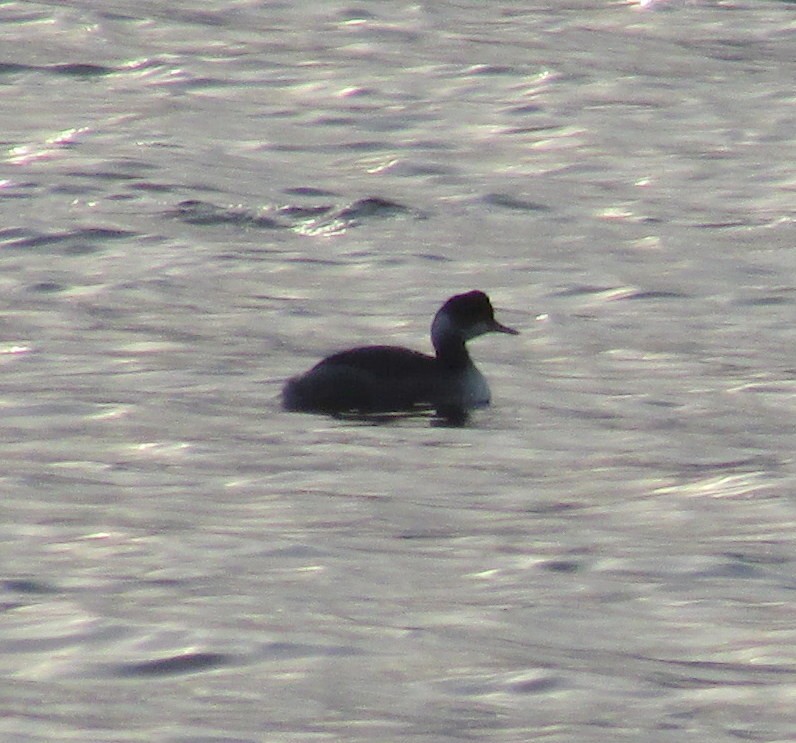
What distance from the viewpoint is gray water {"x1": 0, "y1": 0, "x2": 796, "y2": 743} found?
8.42 meters

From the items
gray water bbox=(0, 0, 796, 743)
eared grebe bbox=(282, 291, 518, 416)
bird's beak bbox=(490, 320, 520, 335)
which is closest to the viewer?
gray water bbox=(0, 0, 796, 743)

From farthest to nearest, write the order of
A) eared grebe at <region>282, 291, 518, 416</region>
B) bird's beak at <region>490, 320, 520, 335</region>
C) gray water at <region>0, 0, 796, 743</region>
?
1. bird's beak at <region>490, 320, 520, 335</region>
2. eared grebe at <region>282, 291, 518, 416</region>
3. gray water at <region>0, 0, 796, 743</region>

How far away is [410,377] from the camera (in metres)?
13.5

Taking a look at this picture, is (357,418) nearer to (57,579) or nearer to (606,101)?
(57,579)

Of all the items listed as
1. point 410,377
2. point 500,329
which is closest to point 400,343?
point 500,329

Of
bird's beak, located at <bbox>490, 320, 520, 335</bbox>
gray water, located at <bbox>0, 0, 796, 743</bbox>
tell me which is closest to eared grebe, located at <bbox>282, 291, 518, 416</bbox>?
bird's beak, located at <bbox>490, 320, 520, 335</bbox>

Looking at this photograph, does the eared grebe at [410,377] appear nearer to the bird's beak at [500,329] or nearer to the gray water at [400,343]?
the bird's beak at [500,329]

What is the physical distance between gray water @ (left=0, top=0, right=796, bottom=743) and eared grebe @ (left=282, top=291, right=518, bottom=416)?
0.65ft

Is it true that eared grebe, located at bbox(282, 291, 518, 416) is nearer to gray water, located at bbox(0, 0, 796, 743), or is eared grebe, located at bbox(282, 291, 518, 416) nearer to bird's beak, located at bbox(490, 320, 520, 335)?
bird's beak, located at bbox(490, 320, 520, 335)

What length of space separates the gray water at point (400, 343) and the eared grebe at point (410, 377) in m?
0.20

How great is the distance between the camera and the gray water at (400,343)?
8.42 meters

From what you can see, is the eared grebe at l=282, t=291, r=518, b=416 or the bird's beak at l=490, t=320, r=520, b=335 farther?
the bird's beak at l=490, t=320, r=520, b=335

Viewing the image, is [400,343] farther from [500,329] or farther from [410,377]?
[410,377]

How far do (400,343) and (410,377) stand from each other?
5.04 feet
